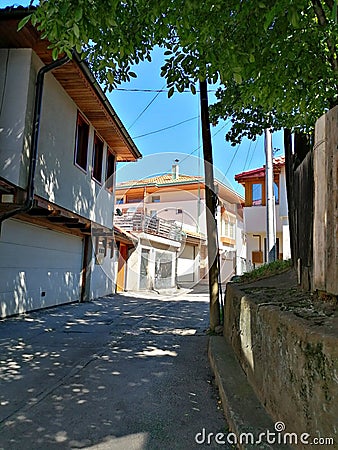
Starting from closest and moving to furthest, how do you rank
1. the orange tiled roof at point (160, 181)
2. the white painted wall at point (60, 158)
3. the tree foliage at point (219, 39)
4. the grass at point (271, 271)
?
the tree foliage at point (219, 39) < the grass at point (271, 271) < the white painted wall at point (60, 158) < the orange tiled roof at point (160, 181)

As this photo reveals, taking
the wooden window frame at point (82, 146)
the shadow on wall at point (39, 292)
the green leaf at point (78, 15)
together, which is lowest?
the shadow on wall at point (39, 292)

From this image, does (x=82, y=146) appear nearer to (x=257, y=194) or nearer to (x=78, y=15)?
(x=78, y=15)

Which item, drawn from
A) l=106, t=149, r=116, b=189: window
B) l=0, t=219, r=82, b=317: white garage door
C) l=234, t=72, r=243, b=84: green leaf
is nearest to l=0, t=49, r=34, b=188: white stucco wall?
l=0, t=219, r=82, b=317: white garage door

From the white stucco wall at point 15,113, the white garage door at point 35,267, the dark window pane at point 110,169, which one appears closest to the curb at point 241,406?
the white stucco wall at point 15,113

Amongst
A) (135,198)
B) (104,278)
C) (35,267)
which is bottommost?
(104,278)

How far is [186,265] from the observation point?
22047 mm

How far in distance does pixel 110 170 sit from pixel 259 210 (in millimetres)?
6131

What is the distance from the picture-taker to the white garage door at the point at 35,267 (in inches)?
292

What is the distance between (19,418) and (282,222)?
37.9 ft

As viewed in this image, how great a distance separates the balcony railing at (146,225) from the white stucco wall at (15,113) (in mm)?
10059

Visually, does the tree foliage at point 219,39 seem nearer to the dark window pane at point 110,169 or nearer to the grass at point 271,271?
the grass at point 271,271

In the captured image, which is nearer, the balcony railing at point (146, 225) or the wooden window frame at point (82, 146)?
the wooden window frame at point (82, 146)

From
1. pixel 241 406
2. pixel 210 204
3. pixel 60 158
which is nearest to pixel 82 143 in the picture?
pixel 60 158

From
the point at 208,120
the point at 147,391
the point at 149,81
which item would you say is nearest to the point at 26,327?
the point at 147,391
